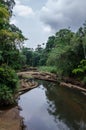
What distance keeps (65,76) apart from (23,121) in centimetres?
1935

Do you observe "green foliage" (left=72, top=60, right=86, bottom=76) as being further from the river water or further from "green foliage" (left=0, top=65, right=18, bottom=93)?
"green foliage" (left=0, top=65, right=18, bottom=93)

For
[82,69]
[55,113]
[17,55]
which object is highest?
[17,55]

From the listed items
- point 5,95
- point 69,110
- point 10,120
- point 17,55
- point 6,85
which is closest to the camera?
point 10,120

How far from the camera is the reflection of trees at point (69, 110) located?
46.0 feet

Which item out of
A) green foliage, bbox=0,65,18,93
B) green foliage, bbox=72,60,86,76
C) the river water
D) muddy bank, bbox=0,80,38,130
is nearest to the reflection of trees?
the river water

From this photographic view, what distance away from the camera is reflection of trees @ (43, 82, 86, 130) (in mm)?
14034

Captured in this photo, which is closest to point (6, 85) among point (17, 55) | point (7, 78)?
point (7, 78)

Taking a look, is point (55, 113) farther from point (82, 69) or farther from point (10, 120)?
point (82, 69)

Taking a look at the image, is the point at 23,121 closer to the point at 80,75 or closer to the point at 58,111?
the point at 58,111

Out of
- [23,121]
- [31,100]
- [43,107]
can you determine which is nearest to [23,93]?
[31,100]

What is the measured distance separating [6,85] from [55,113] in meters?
3.91

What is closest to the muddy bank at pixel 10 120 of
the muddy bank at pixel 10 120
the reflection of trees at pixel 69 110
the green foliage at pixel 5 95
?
the muddy bank at pixel 10 120

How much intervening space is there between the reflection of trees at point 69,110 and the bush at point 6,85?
2.97 m

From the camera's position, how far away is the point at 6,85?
16.7m
